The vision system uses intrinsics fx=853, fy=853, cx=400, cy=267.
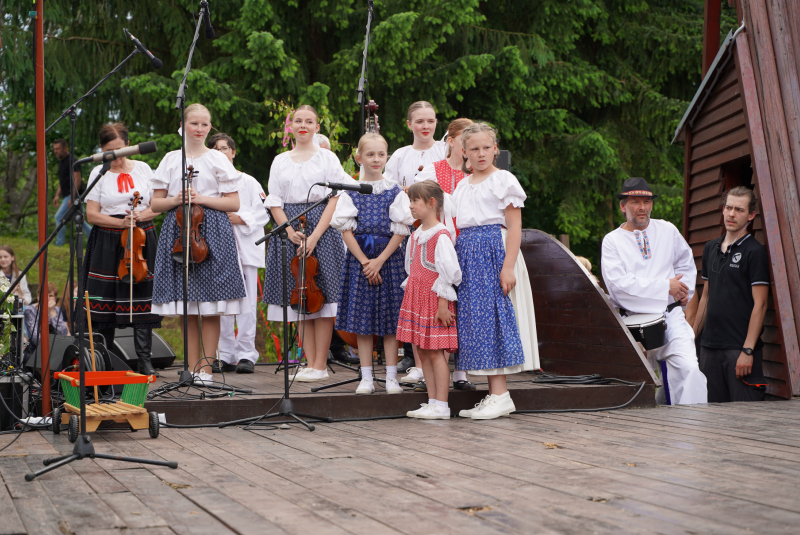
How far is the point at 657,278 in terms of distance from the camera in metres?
5.89

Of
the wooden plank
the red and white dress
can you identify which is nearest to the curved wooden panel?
the wooden plank

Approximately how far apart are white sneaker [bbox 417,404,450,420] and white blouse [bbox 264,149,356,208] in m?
1.61

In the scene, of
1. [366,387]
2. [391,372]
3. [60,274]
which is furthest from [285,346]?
[60,274]

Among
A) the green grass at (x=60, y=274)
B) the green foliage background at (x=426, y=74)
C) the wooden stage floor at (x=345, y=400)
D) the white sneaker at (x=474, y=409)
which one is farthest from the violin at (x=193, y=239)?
the green grass at (x=60, y=274)

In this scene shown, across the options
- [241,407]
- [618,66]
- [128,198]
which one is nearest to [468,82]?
[618,66]

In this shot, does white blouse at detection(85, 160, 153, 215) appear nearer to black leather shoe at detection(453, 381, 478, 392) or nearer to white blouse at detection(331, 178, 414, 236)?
white blouse at detection(331, 178, 414, 236)

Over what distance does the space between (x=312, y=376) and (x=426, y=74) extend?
25.8ft

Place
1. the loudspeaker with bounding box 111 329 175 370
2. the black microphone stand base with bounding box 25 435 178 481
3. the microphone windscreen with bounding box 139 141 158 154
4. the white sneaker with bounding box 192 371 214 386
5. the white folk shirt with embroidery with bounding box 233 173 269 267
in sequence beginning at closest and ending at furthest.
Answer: the microphone windscreen with bounding box 139 141 158 154 < the black microphone stand base with bounding box 25 435 178 481 < the white sneaker with bounding box 192 371 214 386 < the loudspeaker with bounding box 111 329 175 370 < the white folk shirt with embroidery with bounding box 233 173 269 267

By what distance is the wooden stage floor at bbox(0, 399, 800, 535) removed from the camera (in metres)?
2.62

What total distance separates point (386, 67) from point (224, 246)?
703 cm

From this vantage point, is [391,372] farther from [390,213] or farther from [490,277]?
[390,213]

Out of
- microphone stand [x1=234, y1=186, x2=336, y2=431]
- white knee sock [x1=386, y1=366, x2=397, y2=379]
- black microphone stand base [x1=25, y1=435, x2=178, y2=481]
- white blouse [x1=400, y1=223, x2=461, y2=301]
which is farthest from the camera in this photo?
white knee sock [x1=386, y1=366, x2=397, y2=379]

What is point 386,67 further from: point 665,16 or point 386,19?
point 665,16

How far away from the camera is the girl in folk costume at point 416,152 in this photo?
19.4 ft
